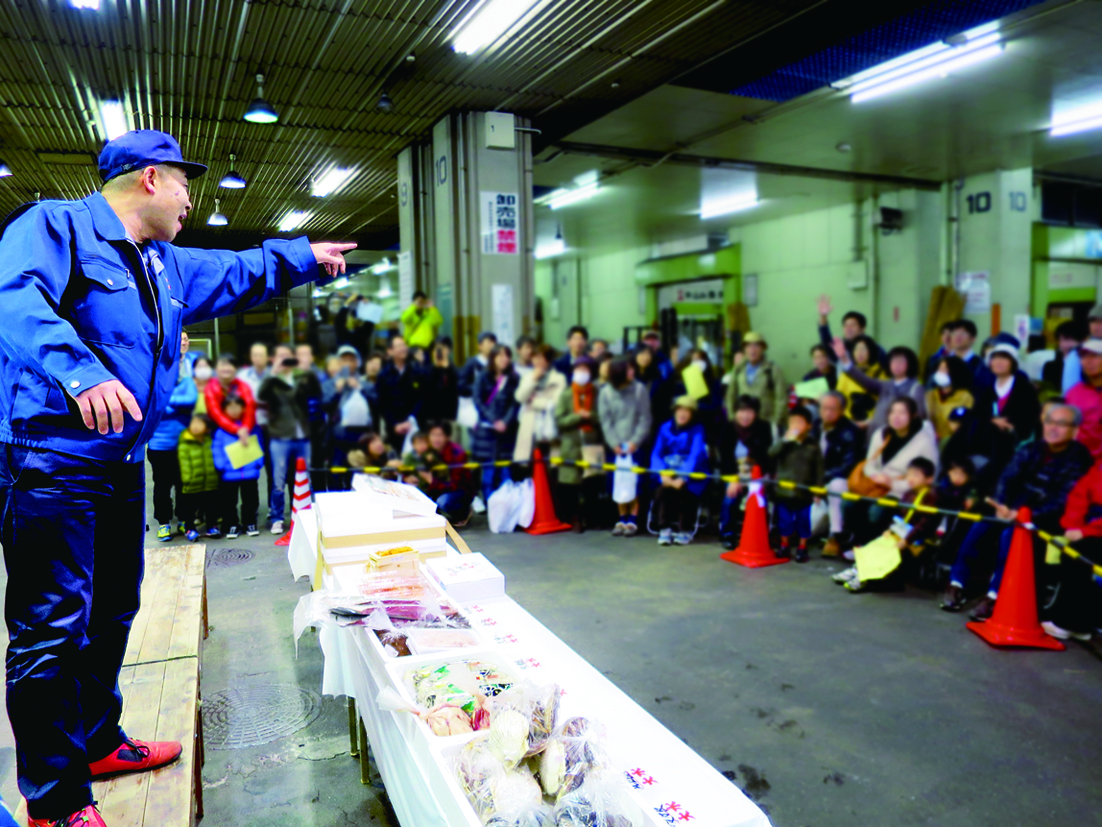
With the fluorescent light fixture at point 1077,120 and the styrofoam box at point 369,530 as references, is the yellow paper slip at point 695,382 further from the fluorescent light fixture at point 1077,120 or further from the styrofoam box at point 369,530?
the fluorescent light fixture at point 1077,120

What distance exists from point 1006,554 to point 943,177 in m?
8.92

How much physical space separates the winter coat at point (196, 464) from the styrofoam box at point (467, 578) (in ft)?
2.42

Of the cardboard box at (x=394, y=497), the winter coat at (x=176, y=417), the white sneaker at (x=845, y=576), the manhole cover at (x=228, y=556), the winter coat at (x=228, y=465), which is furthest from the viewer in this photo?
the white sneaker at (x=845, y=576)

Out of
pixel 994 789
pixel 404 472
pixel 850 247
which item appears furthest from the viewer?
pixel 850 247

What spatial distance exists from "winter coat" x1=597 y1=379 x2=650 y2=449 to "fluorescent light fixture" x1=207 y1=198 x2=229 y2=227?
4334 mm

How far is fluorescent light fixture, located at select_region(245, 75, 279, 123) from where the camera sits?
1.90 meters

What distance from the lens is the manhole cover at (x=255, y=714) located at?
2775 mm

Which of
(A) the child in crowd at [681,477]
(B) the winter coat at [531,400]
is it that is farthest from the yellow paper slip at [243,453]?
(A) the child in crowd at [681,477]

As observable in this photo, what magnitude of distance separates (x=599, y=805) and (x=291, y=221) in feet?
5.05

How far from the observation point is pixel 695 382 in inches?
259

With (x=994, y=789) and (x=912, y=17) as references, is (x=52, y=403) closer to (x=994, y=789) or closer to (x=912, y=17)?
(x=994, y=789)

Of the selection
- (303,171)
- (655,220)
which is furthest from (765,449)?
(655,220)

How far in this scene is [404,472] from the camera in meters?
4.15

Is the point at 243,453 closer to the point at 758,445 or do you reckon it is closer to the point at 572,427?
the point at 572,427
